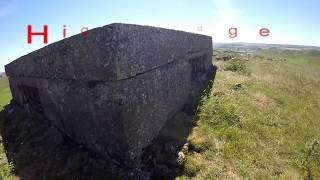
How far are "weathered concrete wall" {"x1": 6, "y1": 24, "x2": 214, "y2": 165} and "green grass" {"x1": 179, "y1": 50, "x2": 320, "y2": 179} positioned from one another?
1449 millimetres

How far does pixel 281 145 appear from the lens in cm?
839

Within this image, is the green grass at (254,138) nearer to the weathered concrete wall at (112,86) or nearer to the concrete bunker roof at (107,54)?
the weathered concrete wall at (112,86)

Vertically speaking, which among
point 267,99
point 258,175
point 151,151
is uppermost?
point 267,99

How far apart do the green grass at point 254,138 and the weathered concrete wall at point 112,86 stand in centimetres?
145

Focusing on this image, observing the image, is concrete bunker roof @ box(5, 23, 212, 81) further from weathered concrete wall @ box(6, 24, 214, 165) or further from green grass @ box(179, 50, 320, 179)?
green grass @ box(179, 50, 320, 179)

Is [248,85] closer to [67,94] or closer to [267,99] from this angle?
[267,99]

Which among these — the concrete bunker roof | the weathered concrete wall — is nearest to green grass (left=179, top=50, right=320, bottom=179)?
the weathered concrete wall

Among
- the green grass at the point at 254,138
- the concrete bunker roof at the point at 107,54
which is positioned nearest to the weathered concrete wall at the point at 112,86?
the concrete bunker roof at the point at 107,54

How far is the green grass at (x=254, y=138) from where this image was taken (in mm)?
6973

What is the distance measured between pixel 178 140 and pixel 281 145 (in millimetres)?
3188

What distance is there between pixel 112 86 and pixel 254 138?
16.1 ft

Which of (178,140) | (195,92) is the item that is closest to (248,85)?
(195,92)

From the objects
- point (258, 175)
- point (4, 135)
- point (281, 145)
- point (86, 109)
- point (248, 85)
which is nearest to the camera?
point (258, 175)

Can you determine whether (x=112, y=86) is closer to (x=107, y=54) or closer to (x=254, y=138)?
(x=107, y=54)
